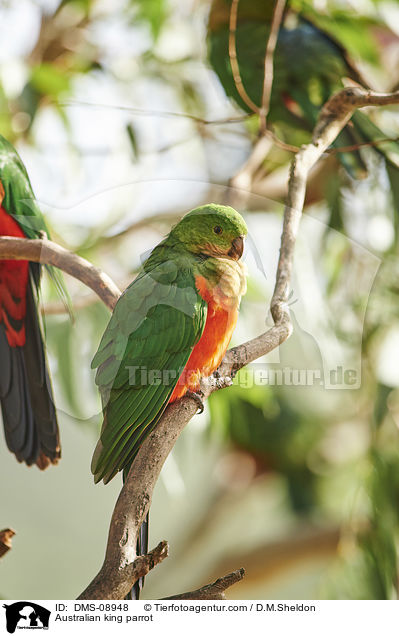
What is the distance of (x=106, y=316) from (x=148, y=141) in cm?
53

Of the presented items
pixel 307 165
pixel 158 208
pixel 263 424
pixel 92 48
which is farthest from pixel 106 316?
pixel 263 424

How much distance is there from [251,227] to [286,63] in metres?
0.42

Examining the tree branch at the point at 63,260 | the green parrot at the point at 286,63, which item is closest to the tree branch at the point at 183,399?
the tree branch at the point at 63,260

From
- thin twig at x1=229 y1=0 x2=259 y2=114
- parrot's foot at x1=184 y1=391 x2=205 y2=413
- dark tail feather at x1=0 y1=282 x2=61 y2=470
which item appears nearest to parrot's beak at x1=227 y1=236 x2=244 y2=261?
parrot's foot at x1=184 y1=391 x2=205 y2=413

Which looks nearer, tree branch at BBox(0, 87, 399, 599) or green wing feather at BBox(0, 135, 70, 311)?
tree branch at BBox(0, 87, 399, 599)

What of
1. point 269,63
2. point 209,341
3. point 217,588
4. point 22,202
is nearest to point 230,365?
point 209,341

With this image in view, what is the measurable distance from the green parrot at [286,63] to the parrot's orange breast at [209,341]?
0.40 m

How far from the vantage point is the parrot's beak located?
18.9 inches

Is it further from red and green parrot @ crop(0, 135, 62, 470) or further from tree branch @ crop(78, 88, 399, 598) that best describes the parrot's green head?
red and green parrot @ crop(0, 135, 62, 470)

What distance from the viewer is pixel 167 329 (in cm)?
46
